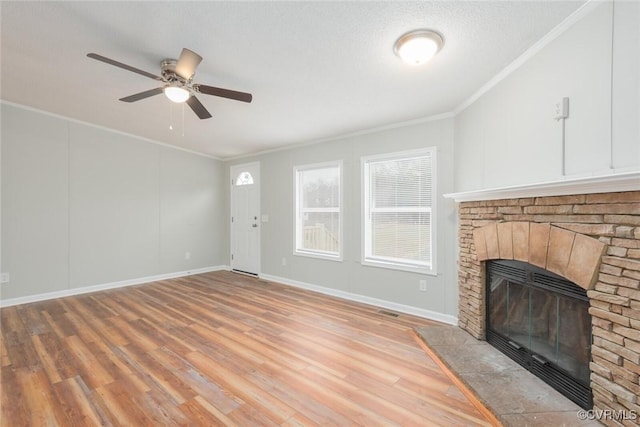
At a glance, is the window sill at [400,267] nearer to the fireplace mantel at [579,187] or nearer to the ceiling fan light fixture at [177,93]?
the fireplace mantel at [579,187]

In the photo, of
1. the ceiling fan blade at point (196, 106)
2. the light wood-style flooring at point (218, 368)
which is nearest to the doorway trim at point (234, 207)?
the light wood-style flooring at point (218, 368)

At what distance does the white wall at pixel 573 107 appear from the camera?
139cm

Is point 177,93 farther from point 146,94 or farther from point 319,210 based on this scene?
point 319,210

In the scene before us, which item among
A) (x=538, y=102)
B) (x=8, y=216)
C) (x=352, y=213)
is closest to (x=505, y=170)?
(x=538, y=102)

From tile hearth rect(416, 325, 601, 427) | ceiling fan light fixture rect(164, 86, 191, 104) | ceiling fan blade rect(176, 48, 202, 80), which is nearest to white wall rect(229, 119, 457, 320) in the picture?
tile hearth rect(416, 325, 601, 427)

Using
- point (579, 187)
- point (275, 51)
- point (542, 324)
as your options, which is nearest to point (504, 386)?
point (542, 324)

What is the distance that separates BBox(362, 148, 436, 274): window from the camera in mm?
3297

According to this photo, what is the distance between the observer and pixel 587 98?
1588 millimetres

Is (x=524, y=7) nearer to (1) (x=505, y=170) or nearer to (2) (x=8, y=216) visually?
(1) (x=505, y=170)

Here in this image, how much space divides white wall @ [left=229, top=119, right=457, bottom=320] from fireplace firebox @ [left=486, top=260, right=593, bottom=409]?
2.06 feet

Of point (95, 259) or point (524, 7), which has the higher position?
point (524, 7)

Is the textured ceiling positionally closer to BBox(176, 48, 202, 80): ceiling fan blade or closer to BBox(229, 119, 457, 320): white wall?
BBox(176, 48, 202, 80): ceiling fan blade

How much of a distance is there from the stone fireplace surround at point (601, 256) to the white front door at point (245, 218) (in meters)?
4.16

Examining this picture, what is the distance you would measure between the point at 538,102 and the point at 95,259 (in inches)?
226
